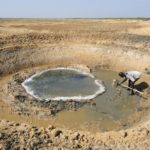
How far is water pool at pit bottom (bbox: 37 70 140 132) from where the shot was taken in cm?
1333

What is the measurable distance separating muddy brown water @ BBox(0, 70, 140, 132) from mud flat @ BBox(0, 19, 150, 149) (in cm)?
19

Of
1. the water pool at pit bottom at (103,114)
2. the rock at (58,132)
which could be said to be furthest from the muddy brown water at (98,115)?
the rock at (58,132)

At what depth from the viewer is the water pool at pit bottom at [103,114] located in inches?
525

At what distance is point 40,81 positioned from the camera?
754 inches

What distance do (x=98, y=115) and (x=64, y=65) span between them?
8.56 meters

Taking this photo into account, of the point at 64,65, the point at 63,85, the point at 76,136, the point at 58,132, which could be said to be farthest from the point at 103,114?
the point at 64,65

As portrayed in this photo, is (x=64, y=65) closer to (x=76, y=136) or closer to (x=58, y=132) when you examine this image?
(x=58, y=132)

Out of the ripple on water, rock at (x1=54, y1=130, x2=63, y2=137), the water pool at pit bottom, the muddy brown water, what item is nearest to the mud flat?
rock at (x1=54, y1=130, x2=63, y2=137)

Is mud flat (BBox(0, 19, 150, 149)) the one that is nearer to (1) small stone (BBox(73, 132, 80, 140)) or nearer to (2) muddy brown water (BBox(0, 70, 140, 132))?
(1) small stone (BBox(73, 132, 80, 140))

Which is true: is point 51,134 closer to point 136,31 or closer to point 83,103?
point 83,103

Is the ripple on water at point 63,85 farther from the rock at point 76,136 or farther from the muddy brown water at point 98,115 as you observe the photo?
the rock at point 76,136

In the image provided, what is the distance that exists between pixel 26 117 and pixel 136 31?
17.1 meters

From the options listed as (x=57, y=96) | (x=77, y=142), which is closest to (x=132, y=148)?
(x=77, y=142)

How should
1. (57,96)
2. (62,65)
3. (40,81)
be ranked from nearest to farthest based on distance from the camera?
(57,96) < (40,81) < (62,65)
